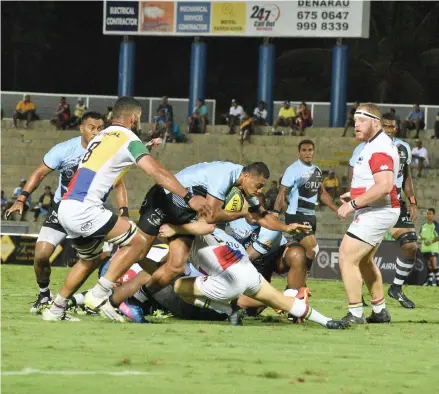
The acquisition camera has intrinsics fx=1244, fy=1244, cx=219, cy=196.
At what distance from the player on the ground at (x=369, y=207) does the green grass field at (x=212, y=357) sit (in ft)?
1.79

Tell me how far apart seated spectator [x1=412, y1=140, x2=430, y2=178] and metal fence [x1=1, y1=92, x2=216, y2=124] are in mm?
9069

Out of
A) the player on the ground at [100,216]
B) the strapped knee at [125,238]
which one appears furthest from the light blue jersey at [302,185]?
the strapped knee at [125,238]

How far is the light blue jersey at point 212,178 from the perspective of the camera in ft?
39.7

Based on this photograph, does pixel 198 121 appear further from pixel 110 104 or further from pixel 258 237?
pixel 258 237

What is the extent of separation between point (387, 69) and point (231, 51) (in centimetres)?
978

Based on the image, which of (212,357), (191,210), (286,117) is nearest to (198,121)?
(286,117)

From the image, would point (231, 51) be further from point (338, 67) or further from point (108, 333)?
point (108, 333)

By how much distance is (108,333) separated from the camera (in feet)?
35.5

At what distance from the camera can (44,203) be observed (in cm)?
3606

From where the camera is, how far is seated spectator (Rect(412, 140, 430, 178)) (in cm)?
3553

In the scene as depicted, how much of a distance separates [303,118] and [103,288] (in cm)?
2814

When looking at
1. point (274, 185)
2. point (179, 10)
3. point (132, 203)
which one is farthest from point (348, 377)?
point (179, 10)

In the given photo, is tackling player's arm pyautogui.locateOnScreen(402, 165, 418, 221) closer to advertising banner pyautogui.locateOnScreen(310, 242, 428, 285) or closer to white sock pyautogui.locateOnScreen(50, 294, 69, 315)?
white sock pyautogui.locateOnScreen(50, 294, 69, 315)

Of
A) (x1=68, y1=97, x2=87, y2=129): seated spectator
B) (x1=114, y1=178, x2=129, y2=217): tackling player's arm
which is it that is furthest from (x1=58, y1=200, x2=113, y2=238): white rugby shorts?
(x1=68, y1=97, x2=87, y2=129): seated spectator
